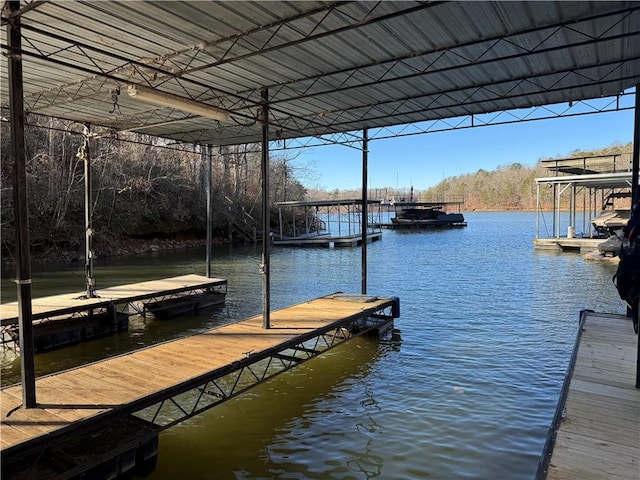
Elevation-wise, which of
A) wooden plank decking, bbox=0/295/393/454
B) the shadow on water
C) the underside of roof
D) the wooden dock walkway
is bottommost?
the shadow on water

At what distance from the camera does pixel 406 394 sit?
7.22 metres

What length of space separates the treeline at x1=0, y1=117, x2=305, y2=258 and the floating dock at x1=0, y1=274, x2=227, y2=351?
18.8 feet

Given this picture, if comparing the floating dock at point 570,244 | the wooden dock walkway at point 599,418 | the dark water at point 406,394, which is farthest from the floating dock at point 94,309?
the floating dock at point 570,244

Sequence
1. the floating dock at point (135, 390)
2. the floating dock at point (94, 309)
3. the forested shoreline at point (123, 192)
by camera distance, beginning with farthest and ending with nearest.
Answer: the forested shoreline at point (123, 192)
the floating dock at point (94, 309)
the floating dock at point (135, 390)

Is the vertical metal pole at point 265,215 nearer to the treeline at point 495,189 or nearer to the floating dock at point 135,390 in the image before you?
the floating dock at point 135,390

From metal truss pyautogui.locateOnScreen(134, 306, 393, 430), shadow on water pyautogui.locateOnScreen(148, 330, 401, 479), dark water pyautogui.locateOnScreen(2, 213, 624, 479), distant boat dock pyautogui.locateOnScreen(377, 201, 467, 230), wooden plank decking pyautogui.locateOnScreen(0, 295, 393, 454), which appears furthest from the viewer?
distant boat dock pyautogui.locateOnScreen(377, 201, 467, 230)

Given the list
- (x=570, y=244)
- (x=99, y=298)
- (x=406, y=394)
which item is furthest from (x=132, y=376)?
(x=570, y=244)

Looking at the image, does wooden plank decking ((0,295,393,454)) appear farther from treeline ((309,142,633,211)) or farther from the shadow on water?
treeline ((309,142,633,211))

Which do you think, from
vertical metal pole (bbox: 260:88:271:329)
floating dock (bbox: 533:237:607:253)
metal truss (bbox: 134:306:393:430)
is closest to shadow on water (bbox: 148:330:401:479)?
metal truss (bbox: 134:306:393:430)

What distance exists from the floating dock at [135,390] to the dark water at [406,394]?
52 centimetres

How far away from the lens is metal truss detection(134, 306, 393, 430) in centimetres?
600

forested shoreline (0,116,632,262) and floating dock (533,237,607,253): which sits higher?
forested shoreline (0,116,632,262)

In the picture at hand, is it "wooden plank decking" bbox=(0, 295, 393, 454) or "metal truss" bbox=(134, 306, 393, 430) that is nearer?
"wooden plank decking" bbox=(0, 295, 393, 454)

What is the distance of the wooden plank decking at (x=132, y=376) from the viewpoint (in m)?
4.54
